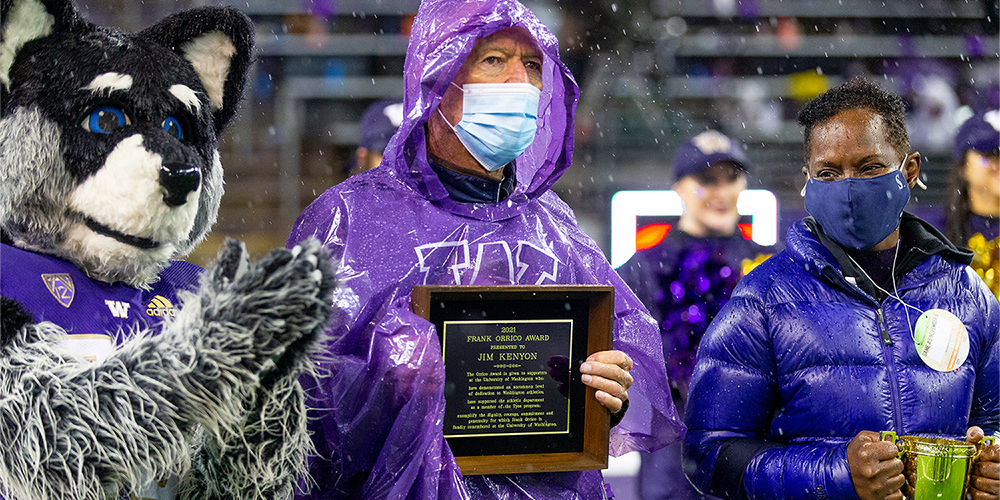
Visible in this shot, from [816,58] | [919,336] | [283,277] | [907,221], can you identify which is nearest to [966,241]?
[907,221]

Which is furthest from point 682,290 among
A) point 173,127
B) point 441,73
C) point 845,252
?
point 173,127

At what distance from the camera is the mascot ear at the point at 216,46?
6.17 feet

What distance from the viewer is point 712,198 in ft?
14.6

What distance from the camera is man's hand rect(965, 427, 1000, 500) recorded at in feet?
6.45

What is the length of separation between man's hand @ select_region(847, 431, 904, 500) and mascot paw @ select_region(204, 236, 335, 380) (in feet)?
3.97

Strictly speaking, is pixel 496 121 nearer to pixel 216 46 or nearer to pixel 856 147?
pixel 216 46

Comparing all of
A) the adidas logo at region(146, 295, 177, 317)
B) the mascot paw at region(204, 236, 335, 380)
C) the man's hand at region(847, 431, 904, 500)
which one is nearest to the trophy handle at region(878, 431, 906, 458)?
the man's hand at region(847, 431, 904, 500)

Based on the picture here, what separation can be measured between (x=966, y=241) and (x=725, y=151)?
1.21 m

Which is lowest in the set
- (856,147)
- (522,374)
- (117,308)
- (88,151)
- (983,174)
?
(522,374)

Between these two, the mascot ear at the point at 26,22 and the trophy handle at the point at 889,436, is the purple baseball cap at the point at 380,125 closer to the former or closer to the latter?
the mascot ear at the point at 26,22

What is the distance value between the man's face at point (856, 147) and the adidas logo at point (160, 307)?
158cm

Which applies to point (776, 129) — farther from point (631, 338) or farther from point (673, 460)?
point (631, 338)

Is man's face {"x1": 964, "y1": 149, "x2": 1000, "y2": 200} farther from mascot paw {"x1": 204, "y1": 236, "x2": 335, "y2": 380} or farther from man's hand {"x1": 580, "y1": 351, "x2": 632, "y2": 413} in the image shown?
mascot paw {"x1": 204, "y1": 236, "x2": 335, "y2": 380}

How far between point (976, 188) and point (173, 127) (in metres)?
4.05
